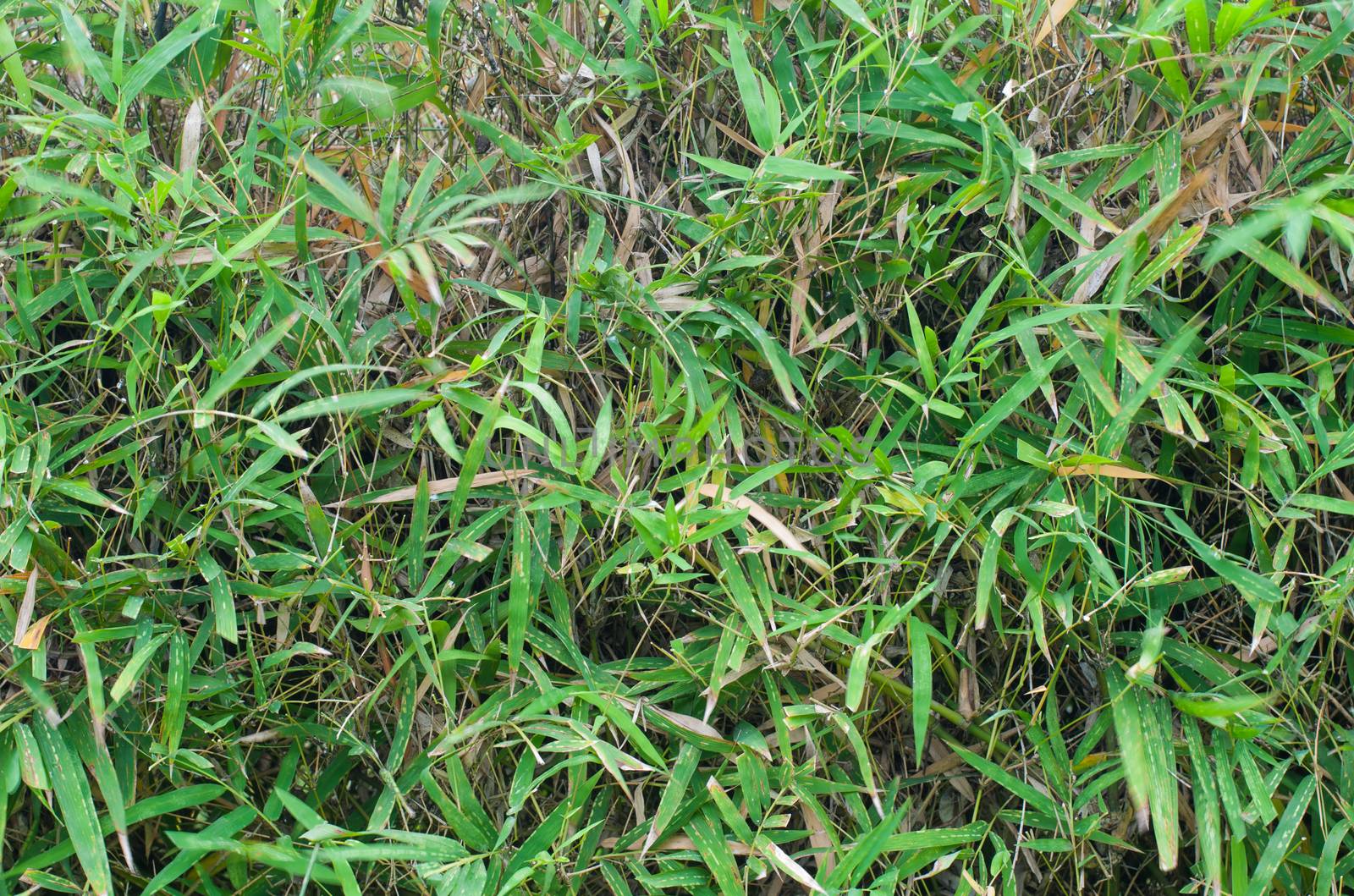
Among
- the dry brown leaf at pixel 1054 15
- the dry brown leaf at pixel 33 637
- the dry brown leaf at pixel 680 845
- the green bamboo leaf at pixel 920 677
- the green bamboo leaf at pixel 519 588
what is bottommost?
the dry brown leaf at pixel 680 845

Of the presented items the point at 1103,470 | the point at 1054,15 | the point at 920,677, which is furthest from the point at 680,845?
the point at 1054,15

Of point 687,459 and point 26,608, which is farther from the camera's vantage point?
point 687,459

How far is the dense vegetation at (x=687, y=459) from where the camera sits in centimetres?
91

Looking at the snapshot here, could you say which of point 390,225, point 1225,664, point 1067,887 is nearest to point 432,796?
point 390,225

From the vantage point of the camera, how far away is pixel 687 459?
0.98m

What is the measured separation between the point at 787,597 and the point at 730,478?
0.38 ft

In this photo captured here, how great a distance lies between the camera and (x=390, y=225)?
0.85 meters

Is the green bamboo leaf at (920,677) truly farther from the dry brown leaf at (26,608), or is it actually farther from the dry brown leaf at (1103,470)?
the dry brown leaf at (26,608)

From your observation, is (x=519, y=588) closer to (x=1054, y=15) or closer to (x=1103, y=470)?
(x=1103, y=470)

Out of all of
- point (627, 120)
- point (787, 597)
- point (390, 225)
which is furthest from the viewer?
point (627, 120)

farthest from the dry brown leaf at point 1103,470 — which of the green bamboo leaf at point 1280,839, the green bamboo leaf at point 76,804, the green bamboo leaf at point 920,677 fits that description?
the green bamboo leaf at point 76,804

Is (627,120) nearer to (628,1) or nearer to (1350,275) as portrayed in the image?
(628,1)

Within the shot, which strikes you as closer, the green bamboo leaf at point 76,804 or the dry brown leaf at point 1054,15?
the green bamboo leaf at point 76,804

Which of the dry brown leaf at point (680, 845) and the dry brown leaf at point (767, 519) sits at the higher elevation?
the dry brown leaf at point (767, 519)
